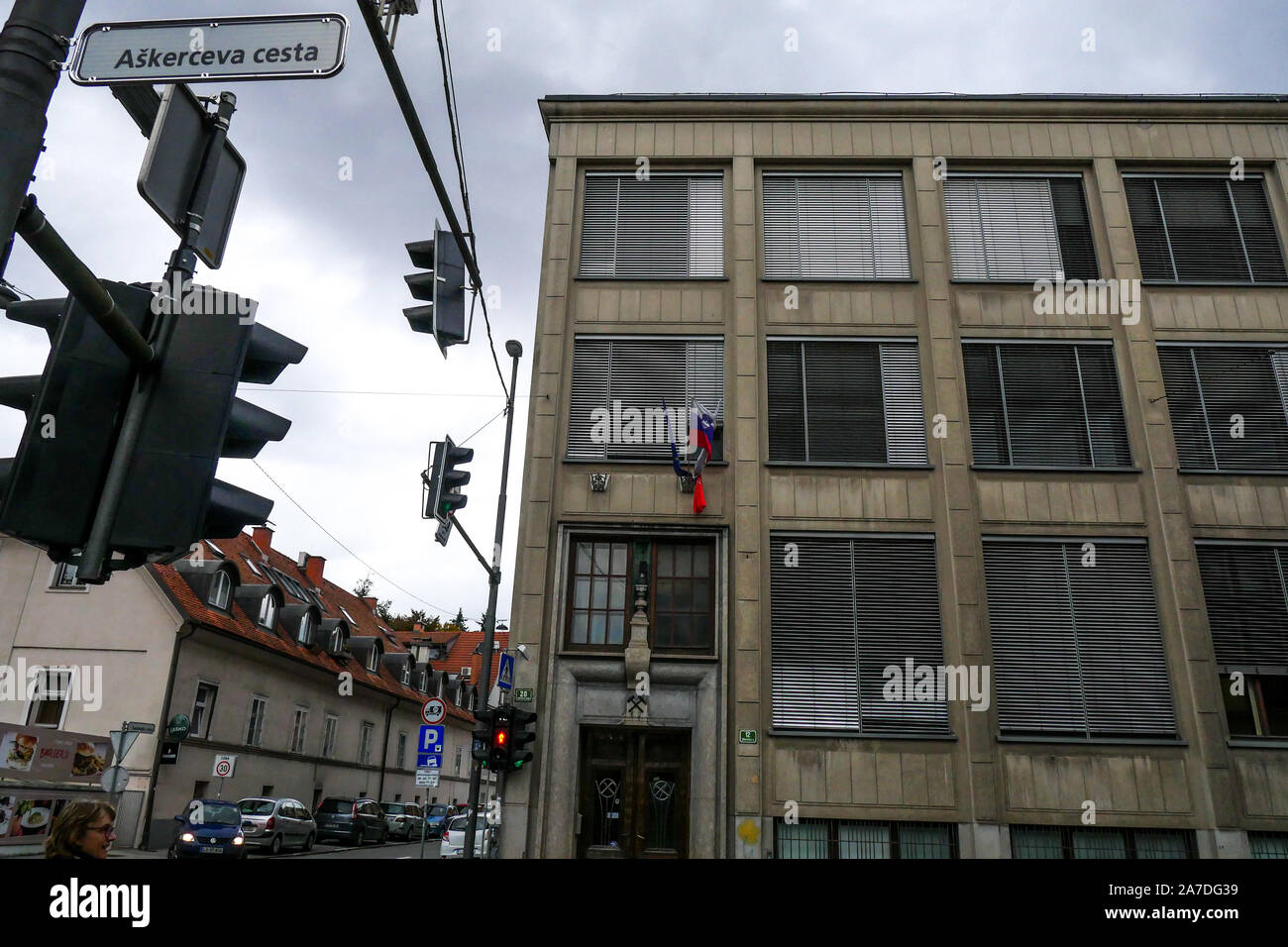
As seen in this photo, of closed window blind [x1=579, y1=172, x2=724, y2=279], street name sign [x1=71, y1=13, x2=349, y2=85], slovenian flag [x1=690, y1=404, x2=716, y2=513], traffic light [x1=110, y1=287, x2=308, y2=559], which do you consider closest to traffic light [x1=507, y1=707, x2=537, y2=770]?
slovenian flag [x1=690, y1=404, x2=716, y2=513]

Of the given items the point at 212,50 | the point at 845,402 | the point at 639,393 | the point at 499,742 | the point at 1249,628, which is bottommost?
the point at 499,742

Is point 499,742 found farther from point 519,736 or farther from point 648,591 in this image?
point 648,591

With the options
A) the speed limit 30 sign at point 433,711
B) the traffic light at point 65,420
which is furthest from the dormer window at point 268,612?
the traffic light at point 65,420

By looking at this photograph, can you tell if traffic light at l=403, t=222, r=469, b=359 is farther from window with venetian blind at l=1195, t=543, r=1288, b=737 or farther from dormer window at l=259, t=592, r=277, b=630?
dormer window at l=259, t=592, r=277, b=630

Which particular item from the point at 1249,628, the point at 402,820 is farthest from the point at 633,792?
the point at 402,820

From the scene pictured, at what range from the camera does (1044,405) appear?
61.1 feet

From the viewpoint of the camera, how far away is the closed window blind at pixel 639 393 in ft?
60.8

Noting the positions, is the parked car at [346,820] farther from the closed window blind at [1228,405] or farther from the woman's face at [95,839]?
the woman's face at [95,839]

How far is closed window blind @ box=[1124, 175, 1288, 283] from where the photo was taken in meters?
19.6

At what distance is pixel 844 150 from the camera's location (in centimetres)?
2062

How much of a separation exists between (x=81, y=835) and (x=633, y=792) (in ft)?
42.7

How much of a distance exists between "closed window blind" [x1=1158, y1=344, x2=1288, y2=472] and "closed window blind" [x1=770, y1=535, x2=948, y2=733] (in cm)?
635

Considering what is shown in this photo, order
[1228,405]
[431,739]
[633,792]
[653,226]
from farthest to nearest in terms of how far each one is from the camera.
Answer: [653,226]
[1228,405]
[431,739]
[633,792]
